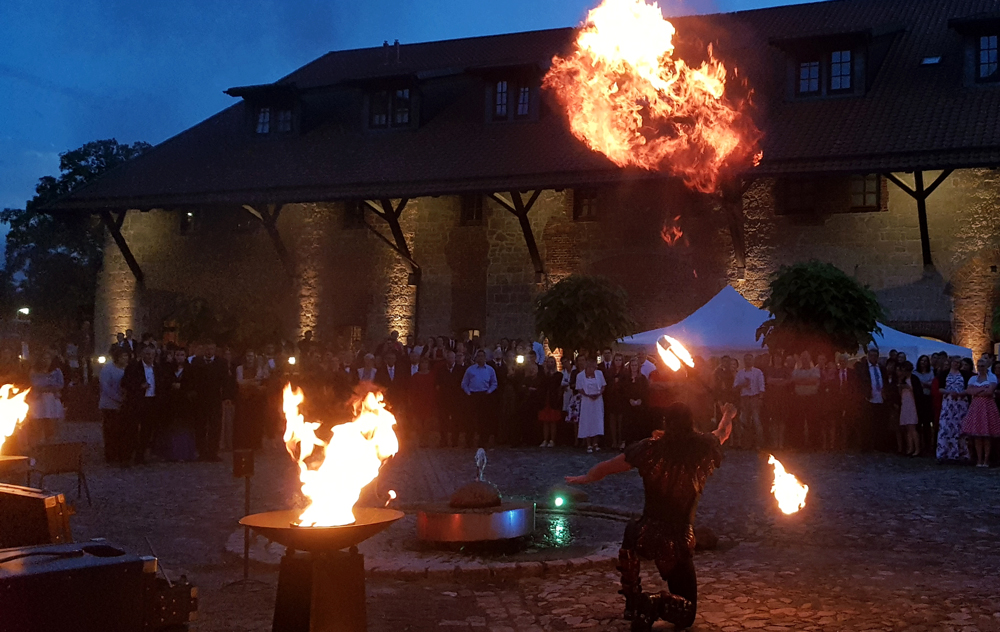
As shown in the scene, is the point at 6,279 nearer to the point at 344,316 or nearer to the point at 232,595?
the point at 344,316

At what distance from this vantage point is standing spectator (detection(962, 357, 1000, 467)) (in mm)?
14586

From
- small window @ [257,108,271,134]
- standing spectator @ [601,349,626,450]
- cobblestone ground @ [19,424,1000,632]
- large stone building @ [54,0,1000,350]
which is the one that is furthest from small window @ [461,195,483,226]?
cobblestone ground @ [19,424,1000,632]

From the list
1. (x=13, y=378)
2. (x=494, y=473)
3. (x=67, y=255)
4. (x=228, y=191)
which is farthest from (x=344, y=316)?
(x=67, y=255)

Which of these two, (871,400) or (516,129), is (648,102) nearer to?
(516,129)

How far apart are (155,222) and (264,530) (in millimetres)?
28438

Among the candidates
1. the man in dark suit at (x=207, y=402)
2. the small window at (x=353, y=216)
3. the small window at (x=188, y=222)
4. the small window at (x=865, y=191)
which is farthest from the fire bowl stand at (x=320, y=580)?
the small window at (x=188, y=222)

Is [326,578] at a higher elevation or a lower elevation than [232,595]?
higher

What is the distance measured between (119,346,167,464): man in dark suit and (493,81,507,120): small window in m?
14.5

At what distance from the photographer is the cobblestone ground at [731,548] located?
636 centimetres

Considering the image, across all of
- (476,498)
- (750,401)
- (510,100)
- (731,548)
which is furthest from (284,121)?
(731,548)

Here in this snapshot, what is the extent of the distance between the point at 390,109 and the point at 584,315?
1079 cm

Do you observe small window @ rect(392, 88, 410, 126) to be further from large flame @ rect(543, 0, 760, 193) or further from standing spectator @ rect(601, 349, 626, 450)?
standing spectator @ rect(601, 349, 626, 450)

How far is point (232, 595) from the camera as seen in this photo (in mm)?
6984

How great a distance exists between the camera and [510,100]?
1070 inches
